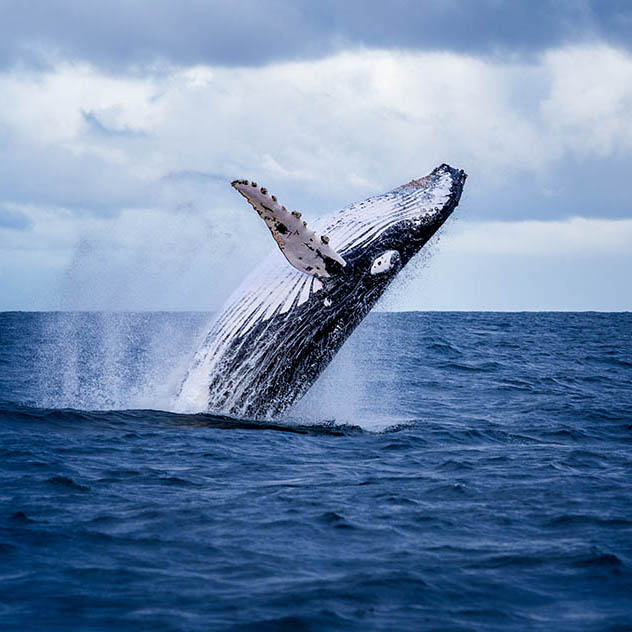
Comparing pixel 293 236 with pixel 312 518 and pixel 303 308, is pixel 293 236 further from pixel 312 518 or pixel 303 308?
pixel 312 518

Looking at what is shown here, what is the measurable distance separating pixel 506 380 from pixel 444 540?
15207 millimetres

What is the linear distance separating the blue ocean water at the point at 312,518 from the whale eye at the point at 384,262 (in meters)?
2.23

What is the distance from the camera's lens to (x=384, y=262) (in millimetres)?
11742

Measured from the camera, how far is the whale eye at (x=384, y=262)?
38.4 feet

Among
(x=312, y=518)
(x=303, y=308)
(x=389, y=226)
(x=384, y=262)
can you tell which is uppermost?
(x=389, y=226)

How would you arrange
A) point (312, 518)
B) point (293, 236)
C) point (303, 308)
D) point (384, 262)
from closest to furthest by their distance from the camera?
point (312, 518) → point (293, 236) → point (303, 308) → point (384, 262)

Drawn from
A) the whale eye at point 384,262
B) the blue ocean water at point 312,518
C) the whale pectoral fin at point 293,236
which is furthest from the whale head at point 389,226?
the blue ocean water at point 312,518

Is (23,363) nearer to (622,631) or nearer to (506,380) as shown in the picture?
(506,380)

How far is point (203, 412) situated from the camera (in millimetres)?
12047

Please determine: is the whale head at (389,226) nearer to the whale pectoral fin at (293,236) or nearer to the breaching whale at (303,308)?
the breaching whale at (303,308)

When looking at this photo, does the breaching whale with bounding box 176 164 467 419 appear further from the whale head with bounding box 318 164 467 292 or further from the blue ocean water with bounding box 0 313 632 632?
the blue ocean water with bounding box 0 313 632 632

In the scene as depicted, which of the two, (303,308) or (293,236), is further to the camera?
(303,308)

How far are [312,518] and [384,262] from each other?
5079mm

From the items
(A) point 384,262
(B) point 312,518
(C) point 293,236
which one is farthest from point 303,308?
(B) point 312,518
